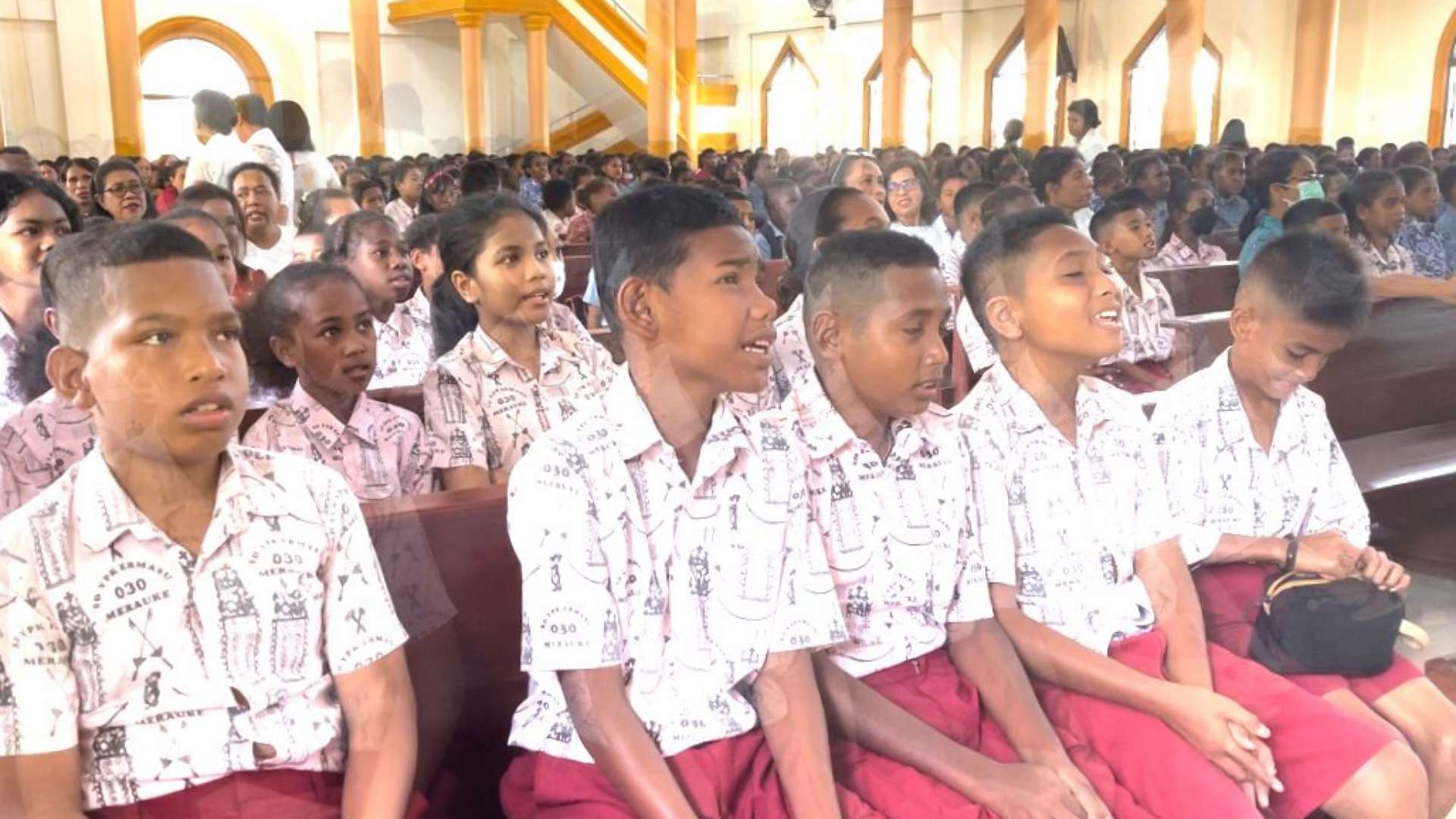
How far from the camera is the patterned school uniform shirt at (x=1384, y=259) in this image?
Result: 69.2 inches

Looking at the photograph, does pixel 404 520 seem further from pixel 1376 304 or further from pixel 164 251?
pixel 1376 304

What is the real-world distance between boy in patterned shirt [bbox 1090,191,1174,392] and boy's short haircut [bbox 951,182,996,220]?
0.18 metres

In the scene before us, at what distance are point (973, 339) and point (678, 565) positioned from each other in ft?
1.95

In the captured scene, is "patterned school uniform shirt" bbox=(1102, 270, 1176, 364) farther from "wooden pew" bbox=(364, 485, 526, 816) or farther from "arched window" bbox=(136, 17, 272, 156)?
"arched window" bbox=(136, 17, 272, 156)

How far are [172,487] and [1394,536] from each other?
1541 mm

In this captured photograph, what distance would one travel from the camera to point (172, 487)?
0.96 meters

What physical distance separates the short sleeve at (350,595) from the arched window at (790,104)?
1054 mm

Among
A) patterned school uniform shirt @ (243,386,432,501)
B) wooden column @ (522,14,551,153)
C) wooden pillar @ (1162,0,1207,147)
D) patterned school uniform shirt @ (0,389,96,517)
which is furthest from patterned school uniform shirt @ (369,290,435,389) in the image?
wooden pillar @ (1162,0,1207,147)

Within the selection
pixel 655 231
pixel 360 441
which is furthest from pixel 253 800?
pixel 655 231

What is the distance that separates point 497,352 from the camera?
5.72 feet

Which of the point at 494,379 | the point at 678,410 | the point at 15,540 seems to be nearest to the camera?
the point at 15,540

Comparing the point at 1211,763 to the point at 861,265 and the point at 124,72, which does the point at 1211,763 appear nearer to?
the point at 861,265

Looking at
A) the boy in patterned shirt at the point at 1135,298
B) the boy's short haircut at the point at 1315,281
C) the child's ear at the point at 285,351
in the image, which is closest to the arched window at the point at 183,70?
the child's ear at the point at 285,351

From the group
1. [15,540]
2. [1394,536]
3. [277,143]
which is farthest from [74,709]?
[1394,536]
